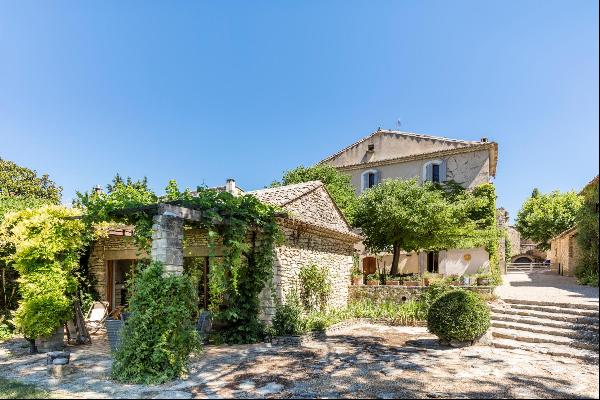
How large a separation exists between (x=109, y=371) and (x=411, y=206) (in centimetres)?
1464

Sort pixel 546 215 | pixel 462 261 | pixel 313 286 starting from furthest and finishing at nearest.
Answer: pixel 546 215 → pixel 462 261 → pixel 313 286

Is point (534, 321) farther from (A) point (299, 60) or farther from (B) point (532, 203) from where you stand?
(B) point (532, 203)

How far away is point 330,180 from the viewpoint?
79.7 feet

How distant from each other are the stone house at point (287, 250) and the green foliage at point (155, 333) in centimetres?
171

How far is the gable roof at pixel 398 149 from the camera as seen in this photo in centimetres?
2373

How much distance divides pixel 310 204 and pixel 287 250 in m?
2.83

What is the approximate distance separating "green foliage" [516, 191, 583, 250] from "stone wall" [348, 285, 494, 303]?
25.7 m

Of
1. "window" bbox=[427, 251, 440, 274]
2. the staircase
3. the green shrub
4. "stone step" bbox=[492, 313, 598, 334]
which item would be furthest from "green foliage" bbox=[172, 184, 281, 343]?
"window" bbox=[427, 251, 440, 274]

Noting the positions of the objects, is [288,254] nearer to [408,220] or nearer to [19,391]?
[19,391]

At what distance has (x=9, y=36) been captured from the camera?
29.5 feet

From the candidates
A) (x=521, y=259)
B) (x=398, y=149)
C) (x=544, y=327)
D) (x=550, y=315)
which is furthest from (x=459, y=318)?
(x=521, y=259)

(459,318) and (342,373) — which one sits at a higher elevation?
(459,318)

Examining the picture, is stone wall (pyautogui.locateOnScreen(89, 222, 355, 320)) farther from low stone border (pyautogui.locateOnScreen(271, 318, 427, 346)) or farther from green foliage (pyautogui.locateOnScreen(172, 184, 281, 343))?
low stone border (pyautogui.locateOnScreen(271, 318, 427, 346))

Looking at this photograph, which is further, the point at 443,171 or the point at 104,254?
the point at 443,171
